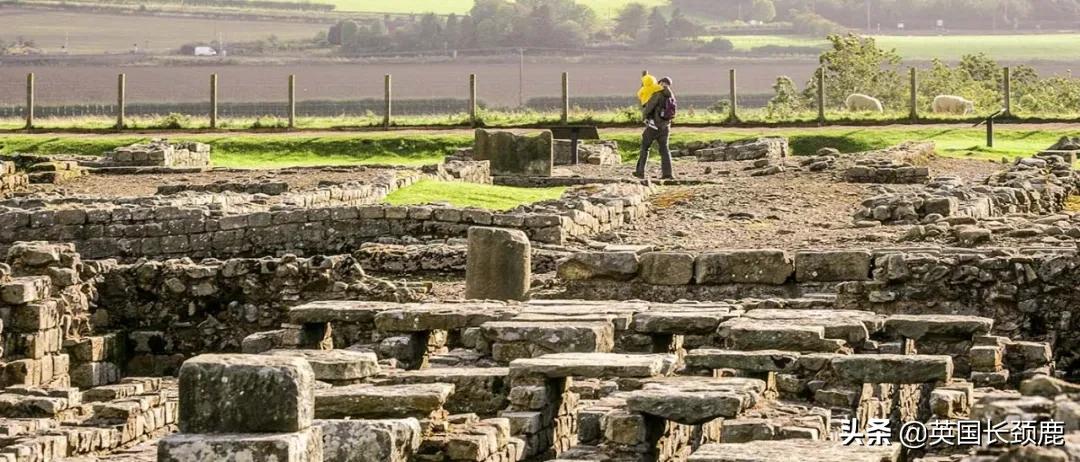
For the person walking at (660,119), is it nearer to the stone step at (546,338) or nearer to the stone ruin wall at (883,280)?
the stone ruin wall at (883,280)

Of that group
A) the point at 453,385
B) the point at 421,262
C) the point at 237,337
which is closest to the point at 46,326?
the point at 237,337

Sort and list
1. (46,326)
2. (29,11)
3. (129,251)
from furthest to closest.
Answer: (29,11) → (129,251) → (46,326)

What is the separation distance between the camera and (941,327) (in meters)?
18.4

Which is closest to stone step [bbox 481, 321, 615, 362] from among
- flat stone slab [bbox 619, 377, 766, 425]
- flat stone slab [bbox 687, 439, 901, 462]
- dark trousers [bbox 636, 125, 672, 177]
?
flat stone slab [bbox 619, 377, 766, 425]

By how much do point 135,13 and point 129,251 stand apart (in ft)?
523

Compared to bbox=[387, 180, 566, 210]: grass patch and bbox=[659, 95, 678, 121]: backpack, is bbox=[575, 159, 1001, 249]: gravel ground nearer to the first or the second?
bbox=[659, 95, 678, 121]: backpack

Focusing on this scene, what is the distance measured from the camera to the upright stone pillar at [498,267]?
2319 cm

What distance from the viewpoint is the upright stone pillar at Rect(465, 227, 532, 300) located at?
76.1ft

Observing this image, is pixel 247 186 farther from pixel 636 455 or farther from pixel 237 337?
pixel 636 455

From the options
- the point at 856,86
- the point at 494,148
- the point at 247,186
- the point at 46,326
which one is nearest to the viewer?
the point at 46,326

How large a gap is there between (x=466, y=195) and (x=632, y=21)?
15403 cm

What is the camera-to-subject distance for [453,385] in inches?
633

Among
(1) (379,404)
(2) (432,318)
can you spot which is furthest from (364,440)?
(2) (432,318)

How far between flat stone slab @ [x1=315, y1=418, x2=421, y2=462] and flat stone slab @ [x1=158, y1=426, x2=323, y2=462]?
1.46 metres
